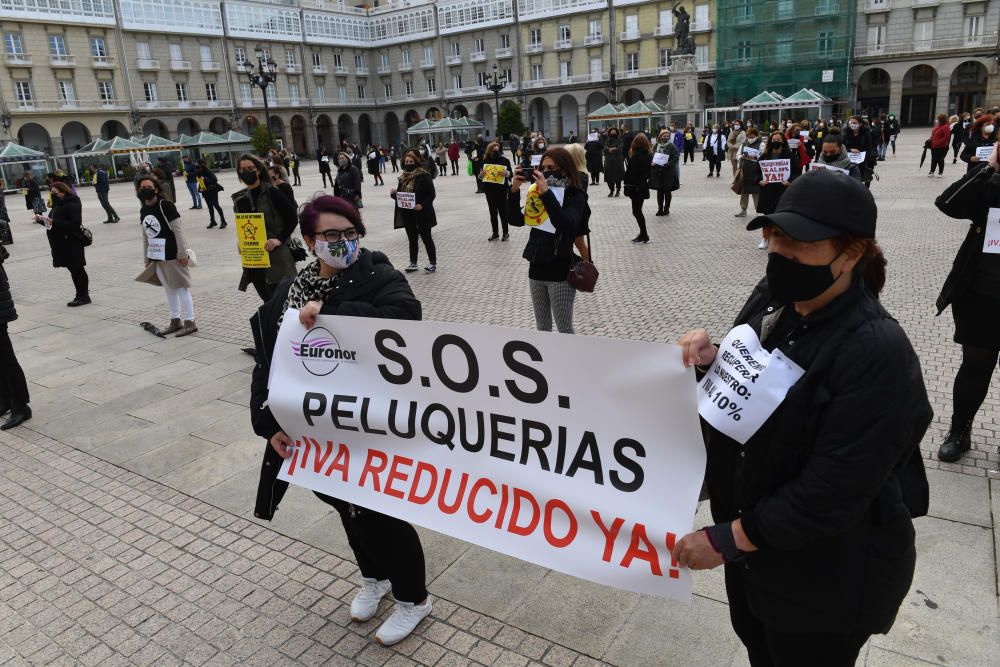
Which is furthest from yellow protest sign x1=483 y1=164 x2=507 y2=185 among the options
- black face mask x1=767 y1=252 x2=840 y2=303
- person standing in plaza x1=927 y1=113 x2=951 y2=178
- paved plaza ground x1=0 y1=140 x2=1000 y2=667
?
person standing in plaza x1=927 y1=113 x2=951 y2=178

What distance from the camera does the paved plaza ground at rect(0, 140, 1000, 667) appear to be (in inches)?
122

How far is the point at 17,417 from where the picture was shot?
6.09 m

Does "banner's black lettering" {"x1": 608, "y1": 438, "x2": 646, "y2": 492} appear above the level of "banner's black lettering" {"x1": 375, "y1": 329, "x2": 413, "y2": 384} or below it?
below

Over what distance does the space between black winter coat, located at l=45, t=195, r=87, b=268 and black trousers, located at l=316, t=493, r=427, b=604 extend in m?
8.78

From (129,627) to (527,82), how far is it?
7006 centimetres

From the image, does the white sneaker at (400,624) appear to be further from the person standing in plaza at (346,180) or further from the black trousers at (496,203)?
the person standing in plaza at (346,180)

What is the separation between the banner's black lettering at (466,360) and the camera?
8.72 ft

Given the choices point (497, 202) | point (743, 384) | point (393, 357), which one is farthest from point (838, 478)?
point (497, 202)

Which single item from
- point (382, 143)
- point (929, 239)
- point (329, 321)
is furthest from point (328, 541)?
point (382, 143)

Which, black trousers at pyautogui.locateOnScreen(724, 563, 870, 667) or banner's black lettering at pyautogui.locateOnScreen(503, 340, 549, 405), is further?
banner's black lettering at pyautogui.locateOnScreen(503, 340, 549, 405)

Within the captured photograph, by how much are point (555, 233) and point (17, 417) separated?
483 centimetres

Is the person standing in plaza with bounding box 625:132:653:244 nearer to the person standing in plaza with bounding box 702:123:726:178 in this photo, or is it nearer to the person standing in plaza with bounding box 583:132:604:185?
the person standing in plaza with bounding box 583:132:604:185

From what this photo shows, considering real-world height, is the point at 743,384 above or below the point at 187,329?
above

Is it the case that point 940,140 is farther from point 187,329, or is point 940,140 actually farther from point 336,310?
point 336,310
